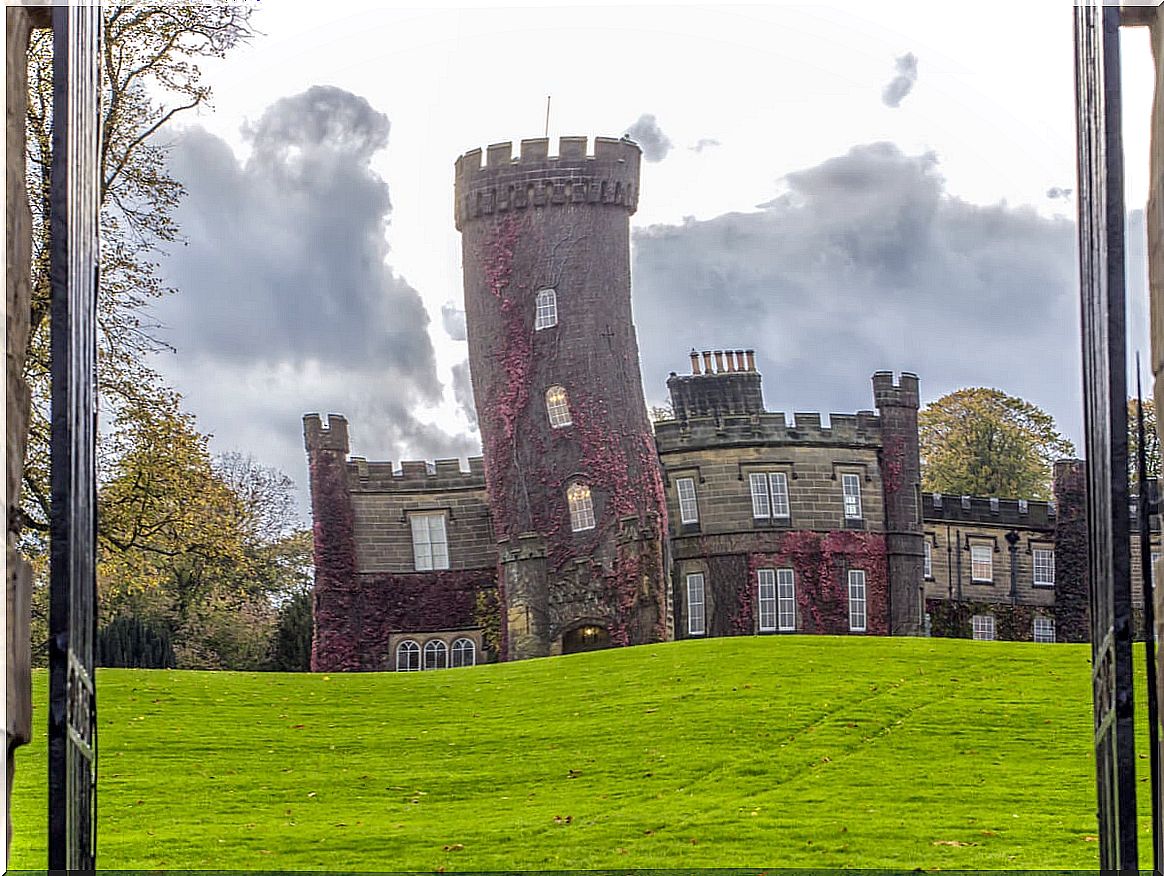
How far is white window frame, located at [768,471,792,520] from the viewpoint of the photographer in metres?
7.44

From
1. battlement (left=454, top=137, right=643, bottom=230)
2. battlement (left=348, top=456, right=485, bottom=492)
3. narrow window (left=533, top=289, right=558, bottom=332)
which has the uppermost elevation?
battlement (left=454, top=137, right=643, bottom=230)

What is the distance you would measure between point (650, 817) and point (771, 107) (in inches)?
149

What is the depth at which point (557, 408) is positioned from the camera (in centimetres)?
737

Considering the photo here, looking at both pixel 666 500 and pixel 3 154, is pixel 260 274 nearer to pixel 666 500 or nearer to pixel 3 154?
pixel 666 500

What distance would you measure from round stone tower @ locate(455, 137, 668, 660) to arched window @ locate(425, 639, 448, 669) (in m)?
0.34

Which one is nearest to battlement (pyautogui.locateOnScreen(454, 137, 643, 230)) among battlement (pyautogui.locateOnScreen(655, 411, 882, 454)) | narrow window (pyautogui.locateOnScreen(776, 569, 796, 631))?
battlement (pyautogui.locateOnScreen(655, 411, 882, 454))

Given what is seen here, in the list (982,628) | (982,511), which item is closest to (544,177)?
(982,511)

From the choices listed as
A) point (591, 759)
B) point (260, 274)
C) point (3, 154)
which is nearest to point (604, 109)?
point (260, 274)

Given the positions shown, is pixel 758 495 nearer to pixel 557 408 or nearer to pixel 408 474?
pixel 557 408

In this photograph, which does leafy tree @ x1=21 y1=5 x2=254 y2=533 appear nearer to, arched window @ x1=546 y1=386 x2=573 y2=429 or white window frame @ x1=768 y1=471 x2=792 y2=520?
arched window @ x1=546 y1=386 x2=573 y2=429

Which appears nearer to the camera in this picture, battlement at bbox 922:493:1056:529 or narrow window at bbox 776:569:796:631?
battlement at bbox 922:493:1056:529

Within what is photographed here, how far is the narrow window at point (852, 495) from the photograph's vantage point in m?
7.48

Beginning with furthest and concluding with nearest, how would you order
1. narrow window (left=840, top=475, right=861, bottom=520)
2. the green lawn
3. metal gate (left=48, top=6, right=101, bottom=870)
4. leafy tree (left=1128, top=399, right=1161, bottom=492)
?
narrow window (left=840, top=475, right=861, bottom=520) < the green lawn < leafy tree (left=1128, top=399, right=1161, bottom=492) < metal gate (left=48, top=6, right=101, bottom=870)

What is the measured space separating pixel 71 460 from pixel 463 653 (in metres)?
5.16
